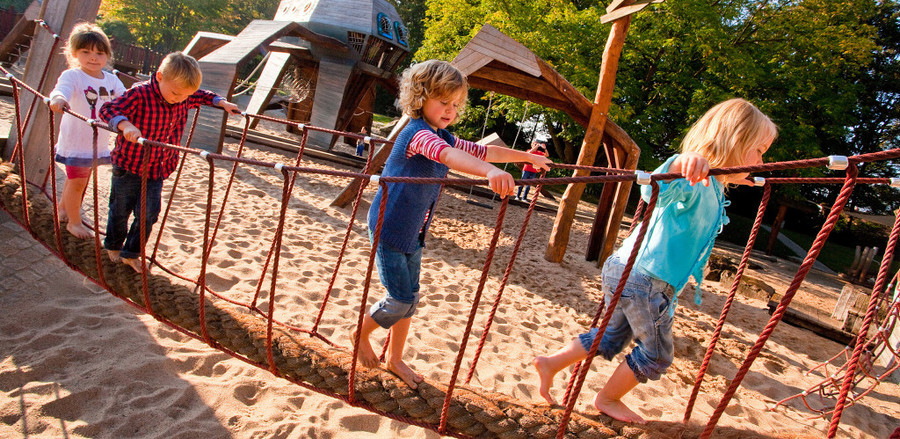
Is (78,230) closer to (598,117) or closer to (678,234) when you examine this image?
(678,234)

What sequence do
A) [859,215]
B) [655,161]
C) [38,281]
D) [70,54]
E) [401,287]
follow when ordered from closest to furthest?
1. [401,287]
2. [38,281]
3. [70,54]
4. [859,215]
5. [655,161]

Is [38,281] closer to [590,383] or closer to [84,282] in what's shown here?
[84,282]

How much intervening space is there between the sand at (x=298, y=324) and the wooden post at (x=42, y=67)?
0.48 metres

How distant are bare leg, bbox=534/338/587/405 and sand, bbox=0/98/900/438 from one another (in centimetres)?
18

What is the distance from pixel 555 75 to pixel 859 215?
1101 cm

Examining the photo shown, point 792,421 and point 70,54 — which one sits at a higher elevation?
point 70,54

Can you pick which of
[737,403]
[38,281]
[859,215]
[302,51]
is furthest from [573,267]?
[859,215]

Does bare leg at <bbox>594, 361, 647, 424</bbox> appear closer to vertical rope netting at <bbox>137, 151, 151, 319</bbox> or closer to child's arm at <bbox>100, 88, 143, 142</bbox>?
vertical rope netting at <bbox>137, 151, 151, 319</bbox>

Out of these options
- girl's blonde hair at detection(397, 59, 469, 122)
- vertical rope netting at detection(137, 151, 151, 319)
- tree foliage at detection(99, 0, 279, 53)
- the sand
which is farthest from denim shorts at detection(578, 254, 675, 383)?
tree foliage at detection(99, 0, 279, 53)

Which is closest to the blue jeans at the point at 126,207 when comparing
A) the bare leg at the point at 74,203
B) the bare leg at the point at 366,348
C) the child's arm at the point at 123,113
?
the child's arm at the point at 123,113

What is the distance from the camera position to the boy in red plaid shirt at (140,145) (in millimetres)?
2562

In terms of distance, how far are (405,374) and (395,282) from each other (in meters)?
0.39

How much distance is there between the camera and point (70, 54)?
10.7ft

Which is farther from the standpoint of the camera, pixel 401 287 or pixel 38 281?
pixel 38 281
